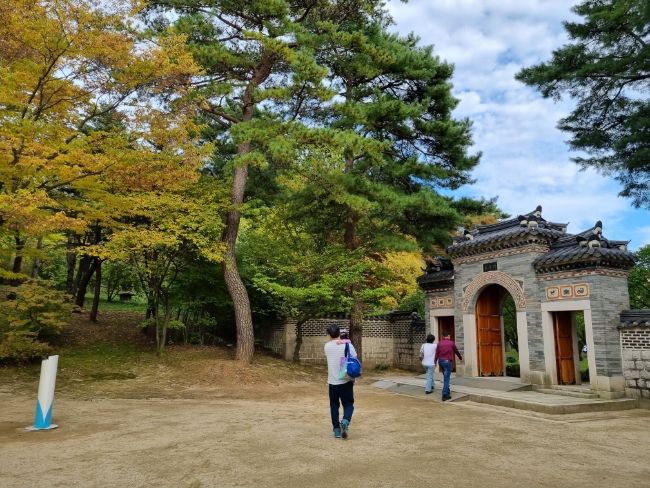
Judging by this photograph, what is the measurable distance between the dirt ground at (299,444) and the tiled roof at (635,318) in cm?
187

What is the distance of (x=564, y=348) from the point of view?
11.9 metres

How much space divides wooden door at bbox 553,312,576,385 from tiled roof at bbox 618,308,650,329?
155 cm

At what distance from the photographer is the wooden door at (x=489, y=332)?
1360 cm

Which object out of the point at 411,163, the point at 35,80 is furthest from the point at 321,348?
the point at 35,80

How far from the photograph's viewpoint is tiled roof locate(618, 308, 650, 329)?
999 cm

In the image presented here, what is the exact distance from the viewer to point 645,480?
4668 mm

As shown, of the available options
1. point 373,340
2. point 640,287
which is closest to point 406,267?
point 373,340

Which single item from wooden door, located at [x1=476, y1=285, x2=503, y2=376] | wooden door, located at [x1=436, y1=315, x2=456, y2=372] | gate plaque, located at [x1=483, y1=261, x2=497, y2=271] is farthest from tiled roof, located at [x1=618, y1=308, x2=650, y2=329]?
wooden door, located at [x1=436, y1=315, x2=456, y2=372]

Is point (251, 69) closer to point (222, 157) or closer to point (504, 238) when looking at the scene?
point (222, 157)

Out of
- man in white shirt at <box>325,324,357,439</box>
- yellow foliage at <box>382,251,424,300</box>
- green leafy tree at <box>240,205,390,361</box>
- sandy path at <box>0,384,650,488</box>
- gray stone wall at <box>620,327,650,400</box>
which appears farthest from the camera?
yellow foliage at <box>382,251,424,300</box>

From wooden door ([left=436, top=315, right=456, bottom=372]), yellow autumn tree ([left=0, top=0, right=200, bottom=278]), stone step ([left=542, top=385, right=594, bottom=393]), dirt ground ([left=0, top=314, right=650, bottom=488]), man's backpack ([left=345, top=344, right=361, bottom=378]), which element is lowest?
dirt ground ([left=0, top=314, right=650, bottom=488])

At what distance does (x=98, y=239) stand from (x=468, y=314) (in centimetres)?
1402

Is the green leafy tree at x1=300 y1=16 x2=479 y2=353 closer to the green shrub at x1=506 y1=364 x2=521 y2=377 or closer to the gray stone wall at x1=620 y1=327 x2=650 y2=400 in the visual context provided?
the green shrub at x1=506 y1=364 x2=521 y2=377

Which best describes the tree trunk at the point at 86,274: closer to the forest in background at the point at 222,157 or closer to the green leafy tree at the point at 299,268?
the forest in background at the point at 222,157
